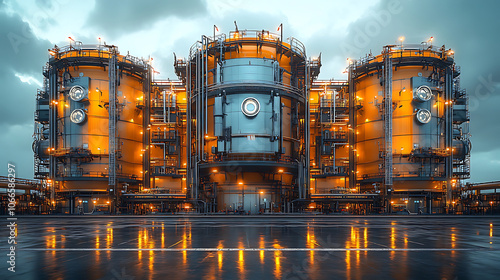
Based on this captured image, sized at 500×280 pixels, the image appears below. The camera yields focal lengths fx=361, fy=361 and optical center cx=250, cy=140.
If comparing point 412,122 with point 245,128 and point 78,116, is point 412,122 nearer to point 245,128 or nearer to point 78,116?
point 245,128

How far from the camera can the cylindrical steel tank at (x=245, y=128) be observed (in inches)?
Result: 1929

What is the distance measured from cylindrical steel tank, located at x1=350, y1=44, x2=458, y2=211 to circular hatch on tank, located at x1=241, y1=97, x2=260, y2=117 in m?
19.5

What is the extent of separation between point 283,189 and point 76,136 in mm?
31412

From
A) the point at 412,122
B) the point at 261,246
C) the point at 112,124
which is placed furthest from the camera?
the point at 112,124

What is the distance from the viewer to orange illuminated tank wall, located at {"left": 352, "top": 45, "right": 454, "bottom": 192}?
5212cm

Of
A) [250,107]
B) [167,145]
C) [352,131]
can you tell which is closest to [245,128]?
[250,107]

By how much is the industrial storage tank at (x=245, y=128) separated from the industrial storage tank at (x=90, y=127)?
10.7 metres

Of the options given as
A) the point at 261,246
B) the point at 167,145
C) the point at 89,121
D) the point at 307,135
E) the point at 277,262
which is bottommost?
the point at 261,246

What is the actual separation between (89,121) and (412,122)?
4756cm

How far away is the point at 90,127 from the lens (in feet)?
176

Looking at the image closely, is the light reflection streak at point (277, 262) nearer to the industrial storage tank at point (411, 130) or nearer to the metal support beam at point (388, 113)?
the industrial storage tank at point (411, 130)

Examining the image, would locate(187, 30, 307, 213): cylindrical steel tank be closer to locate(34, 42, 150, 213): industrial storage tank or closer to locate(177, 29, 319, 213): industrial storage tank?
locate(177, 29, 319, 213): industrial storage tank

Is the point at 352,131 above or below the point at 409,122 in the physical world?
below

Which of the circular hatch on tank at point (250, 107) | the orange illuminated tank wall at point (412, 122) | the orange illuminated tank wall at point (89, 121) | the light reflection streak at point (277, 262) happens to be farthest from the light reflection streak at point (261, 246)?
the orange illuminated tank wall at point (89, 121)
